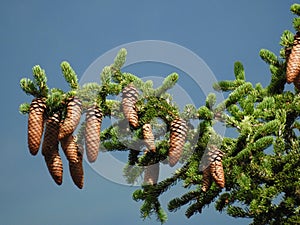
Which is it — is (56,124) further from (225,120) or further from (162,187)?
(225,120)

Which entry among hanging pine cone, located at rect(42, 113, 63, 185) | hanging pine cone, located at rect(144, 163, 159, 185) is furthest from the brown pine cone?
hanging pine cone, located at rect(144, 163, 159, 185)

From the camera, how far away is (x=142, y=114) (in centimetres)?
364

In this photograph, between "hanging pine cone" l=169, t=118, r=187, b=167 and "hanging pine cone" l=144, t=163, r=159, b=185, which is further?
"hanging pine cone" l=144, t=163, r=159, b=185

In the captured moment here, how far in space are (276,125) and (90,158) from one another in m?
1.49

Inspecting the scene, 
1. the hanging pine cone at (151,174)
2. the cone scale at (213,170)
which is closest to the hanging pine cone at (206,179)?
the cone scale at (213,170)

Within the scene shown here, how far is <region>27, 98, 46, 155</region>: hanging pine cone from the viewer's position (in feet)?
10.8

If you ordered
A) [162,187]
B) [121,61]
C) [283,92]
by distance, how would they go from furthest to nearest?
1. [283,92]
2. [162,187]
3. [121,61]

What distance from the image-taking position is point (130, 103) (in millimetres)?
3492

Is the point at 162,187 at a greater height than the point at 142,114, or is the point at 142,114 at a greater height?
the point at 142,114

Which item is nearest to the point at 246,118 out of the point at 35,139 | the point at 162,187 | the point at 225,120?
the point at 225,120

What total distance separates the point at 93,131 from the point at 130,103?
1.11ft

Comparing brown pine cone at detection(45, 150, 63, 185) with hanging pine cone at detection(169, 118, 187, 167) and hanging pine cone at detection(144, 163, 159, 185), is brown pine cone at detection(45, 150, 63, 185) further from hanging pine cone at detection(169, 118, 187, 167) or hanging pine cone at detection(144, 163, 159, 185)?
hanging pine cone at detection(144, 163, 159, 185)

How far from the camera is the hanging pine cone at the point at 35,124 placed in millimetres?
3285

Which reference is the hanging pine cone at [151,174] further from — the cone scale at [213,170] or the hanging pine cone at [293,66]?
the hanging pine cone at [293,66]
